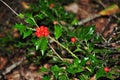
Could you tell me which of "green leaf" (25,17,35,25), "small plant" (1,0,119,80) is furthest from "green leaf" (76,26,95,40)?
"green leaf" (25,17,35,25)

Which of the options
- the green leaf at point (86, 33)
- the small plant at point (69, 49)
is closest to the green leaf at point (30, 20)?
the small plant at point (69, 49)

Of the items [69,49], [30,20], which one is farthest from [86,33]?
[30,20]

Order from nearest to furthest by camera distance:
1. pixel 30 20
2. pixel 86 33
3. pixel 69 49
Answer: pixel 30 20
pixel 86 33
pixel 69 49

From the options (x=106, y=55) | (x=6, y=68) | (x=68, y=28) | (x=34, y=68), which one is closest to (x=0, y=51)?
(x=6, y=68)

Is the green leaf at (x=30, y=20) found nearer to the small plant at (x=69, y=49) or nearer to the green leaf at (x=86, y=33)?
the small plant at (x=69, y=49)

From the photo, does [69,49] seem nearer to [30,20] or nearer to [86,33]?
[86,33]

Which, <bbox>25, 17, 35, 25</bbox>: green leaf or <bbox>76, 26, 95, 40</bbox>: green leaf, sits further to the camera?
<bbox>76, 26, 95, 40</bbox>: green leaf

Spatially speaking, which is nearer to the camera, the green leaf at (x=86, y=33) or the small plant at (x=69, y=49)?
the small plant at (x=69, y=49)

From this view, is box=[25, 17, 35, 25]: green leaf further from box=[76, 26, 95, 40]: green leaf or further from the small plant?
box=[76, 26, 95, 40]: green leaf

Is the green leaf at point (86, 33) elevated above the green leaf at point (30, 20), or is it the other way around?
the green leaf at point (30, 20)

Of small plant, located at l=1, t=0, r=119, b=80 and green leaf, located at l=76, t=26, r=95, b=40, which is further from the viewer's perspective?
green leaf, located at l=76, t=26, r=95, b=40

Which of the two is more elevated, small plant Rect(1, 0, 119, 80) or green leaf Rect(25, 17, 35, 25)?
green leaf Rect(25, 17, 35, 25)
